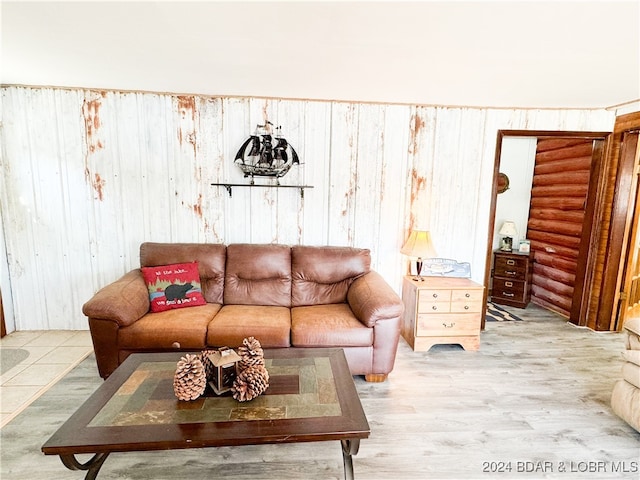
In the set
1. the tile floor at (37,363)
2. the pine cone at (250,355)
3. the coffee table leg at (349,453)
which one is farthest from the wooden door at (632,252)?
the tile floor at (37,363)

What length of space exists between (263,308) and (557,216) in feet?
12.5

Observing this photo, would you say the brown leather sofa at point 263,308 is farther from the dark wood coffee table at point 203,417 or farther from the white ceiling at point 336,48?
the white ceiling at point 336,48

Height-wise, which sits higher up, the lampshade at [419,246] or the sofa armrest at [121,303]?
the lampshade at [419,246]

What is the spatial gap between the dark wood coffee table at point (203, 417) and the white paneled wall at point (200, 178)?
5.88 ft

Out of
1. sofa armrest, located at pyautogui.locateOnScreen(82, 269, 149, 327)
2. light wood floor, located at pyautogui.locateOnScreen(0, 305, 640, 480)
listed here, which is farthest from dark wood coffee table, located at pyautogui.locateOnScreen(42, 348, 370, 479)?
sofa armrest, located at pyautogui.locateOnScreen(82, 269, 149, 327)

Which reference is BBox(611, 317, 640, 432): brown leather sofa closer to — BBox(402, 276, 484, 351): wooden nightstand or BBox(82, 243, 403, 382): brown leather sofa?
BBox(402, 276, 484, 351): wooden nightstand

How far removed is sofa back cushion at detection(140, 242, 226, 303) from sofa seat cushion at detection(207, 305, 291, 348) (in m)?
0.45

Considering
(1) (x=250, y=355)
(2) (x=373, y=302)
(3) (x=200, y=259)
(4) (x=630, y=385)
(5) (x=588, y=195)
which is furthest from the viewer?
(5) (x=588, y=195)

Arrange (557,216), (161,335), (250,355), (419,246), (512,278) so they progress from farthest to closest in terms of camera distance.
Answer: (512,278) → (557,216) → (419,246) → (161,335) → (250,355)

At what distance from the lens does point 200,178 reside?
3.29 m

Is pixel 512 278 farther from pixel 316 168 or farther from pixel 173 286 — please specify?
pixel 173 286

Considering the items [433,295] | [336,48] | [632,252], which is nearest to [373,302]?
[433,295]

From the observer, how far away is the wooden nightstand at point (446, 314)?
3080 millimetres

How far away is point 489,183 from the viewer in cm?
354
